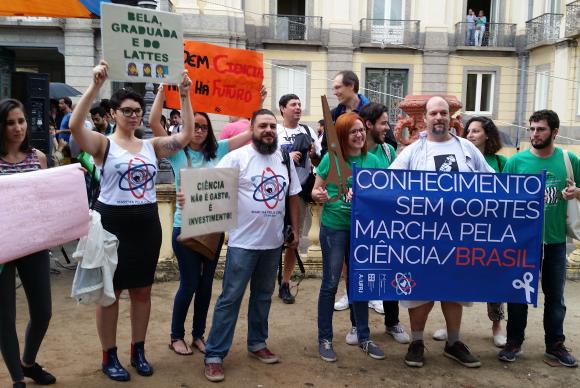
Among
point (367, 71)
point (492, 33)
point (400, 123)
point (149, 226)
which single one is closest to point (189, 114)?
point (149, 226)

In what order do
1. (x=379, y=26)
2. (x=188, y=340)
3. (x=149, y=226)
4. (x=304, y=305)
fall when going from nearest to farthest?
(x=149, y=226) < (x=188, y=340) < (x=304, y=305) < (x=379, y=26)

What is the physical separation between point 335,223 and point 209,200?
39.2 inches

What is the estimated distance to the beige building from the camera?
68.3ft

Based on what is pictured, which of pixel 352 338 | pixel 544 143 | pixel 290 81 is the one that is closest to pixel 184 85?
pixel 352 338

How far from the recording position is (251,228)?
393cm

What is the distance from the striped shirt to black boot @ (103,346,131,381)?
4.39ft

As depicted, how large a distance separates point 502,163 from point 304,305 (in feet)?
7.54

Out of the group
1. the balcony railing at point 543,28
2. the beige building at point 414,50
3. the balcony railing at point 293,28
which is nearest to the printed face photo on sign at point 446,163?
the beige building at point 414,50

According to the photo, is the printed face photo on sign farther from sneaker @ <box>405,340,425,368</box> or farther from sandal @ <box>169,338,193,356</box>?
sandal @ <box>169,338,193,356</box>

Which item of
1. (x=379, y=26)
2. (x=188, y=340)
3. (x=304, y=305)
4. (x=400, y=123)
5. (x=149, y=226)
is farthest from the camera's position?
(x=379, y=26)

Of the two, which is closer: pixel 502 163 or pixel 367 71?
pixel 502 163

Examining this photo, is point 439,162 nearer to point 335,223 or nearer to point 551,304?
point 335,223

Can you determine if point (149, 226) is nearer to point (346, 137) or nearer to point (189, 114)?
point (189, 114)

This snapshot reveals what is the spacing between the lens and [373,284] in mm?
4102
